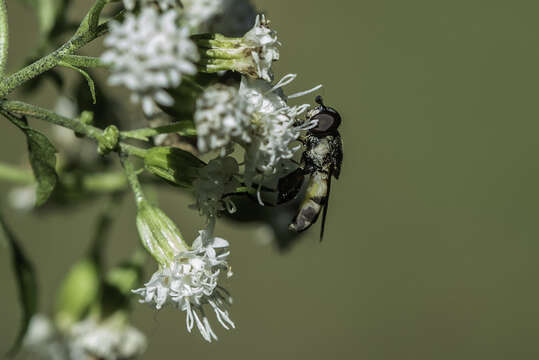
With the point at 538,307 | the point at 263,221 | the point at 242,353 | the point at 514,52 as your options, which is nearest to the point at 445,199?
the point at 538,307

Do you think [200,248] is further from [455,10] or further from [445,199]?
[455,10]

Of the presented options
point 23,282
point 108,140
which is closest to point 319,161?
point 108,140

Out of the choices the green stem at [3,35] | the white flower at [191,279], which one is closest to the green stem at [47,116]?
the green stem at [3,35]

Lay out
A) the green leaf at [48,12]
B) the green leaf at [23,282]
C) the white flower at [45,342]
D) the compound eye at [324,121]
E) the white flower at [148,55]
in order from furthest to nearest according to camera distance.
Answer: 1. the white flower at [45,342]
2. the green leaf at [48,12]
3. the compound eye at [324,121]
4. the green leaf at [23,282]
5. the white flower at [148,55]

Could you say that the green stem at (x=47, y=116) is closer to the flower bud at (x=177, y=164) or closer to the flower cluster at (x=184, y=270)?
the flower bud at (x=177, y=164)

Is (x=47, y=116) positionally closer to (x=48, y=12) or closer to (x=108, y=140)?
(x=108, y=140)
